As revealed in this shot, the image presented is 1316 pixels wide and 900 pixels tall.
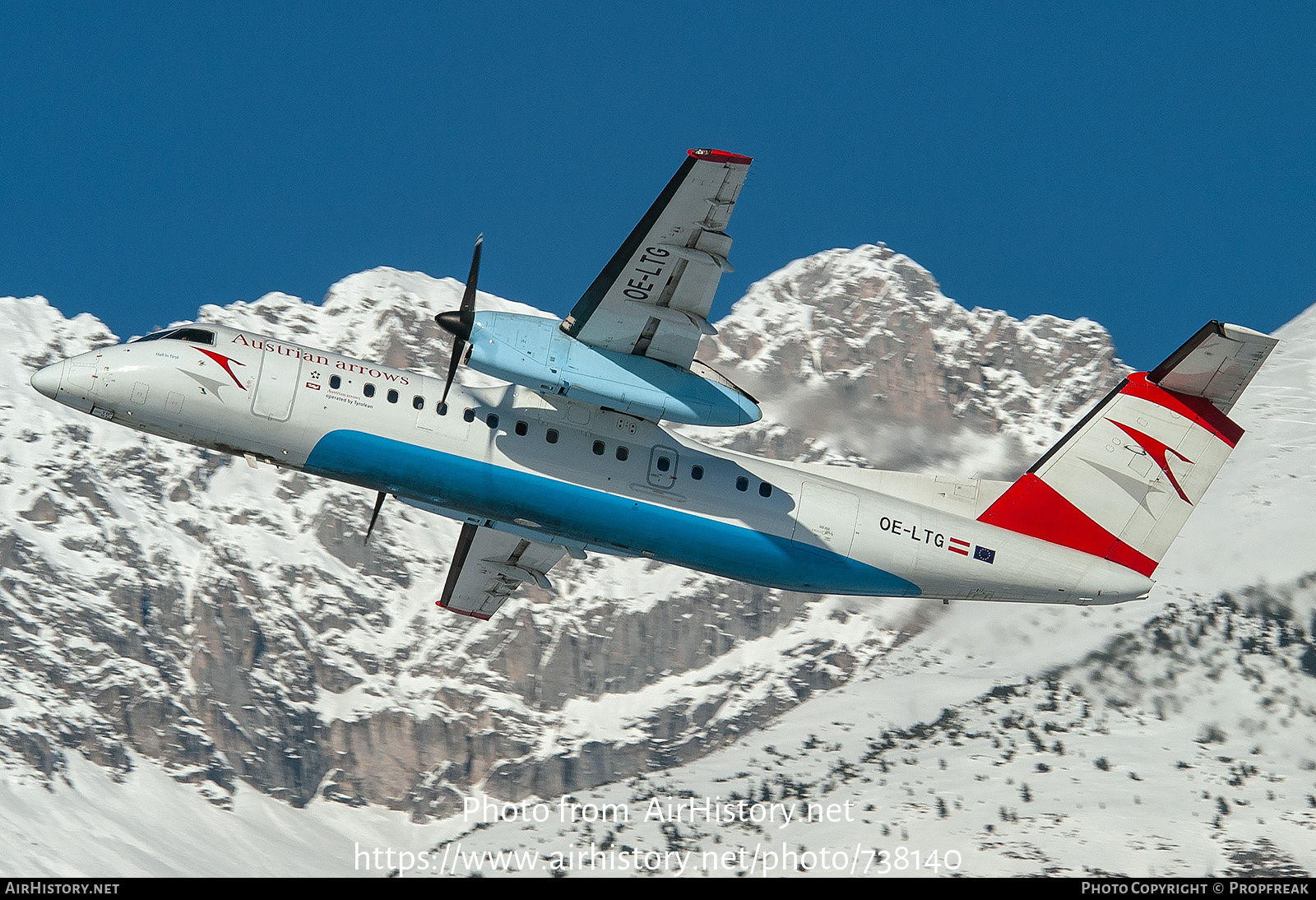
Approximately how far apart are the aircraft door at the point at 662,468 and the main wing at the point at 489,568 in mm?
5789

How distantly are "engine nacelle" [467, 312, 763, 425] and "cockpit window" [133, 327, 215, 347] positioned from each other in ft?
16.7

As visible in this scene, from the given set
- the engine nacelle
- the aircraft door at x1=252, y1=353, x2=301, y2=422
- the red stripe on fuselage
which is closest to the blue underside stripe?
the aircraft door at x1=252, y1=353, x2=301, y2=422

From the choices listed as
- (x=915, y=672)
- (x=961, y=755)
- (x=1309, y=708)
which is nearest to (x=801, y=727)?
(x=915, y=672)

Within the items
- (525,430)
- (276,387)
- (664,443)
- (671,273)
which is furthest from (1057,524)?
(276,387)

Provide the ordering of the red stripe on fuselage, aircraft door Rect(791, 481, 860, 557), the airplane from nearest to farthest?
the airplane < aircraft door Rect(791, 481, 860, 557) < the red stripe on fuselage

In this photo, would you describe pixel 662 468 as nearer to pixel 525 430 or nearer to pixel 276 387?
pixel 525 430

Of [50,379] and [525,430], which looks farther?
[525,430]

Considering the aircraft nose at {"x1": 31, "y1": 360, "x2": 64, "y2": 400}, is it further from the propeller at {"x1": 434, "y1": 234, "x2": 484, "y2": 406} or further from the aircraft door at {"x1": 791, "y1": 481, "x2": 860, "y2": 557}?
the aircraft door at {"x1": 791, "y1": 481, "x2": 860, "y2": 557}

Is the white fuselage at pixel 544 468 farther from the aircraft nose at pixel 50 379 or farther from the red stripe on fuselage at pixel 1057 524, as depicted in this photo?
the red stripe on fuselage at pixel 1057 524

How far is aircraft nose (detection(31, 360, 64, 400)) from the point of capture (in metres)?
23.0

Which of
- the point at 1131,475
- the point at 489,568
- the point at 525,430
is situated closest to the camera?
the point at 525,430

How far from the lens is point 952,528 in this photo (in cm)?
2653

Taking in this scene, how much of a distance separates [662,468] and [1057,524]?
8.47 meters

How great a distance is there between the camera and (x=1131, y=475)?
90.8 feet
